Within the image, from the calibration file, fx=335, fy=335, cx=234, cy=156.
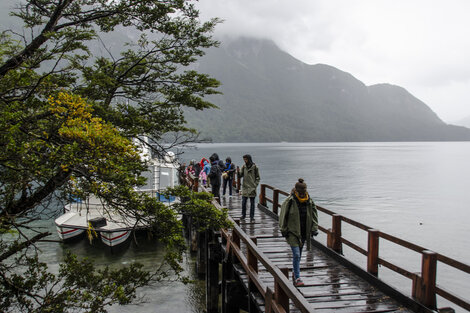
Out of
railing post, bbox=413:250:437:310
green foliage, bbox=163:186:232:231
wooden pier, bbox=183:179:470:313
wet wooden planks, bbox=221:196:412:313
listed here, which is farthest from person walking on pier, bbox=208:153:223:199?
railing post, bbox=413:250:437:310

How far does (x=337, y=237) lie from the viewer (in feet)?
28.2

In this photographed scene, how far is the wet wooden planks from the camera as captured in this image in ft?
20.1

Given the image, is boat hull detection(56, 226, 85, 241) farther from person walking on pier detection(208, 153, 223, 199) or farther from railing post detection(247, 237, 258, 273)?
railing post detection(247, 237, 258, 273)

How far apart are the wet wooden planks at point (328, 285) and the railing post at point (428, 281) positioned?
40 cm

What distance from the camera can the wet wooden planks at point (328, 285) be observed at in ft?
20.1

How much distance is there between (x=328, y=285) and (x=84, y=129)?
5.63 meters

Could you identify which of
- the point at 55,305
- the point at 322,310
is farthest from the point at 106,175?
the point at 322,310

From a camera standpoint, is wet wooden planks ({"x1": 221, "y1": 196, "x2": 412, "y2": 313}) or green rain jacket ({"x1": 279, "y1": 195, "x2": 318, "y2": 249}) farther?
green rain jacket ({"x1": 279, "y1": 195, "x2": 318, "y2": 249})

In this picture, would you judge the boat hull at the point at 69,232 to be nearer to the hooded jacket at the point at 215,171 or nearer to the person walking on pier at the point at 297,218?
the hooded jacket at the point at 215,171

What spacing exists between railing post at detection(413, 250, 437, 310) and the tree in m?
3.73

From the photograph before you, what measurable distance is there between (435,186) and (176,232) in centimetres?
5493

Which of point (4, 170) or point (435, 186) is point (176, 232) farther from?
point (435, 186)

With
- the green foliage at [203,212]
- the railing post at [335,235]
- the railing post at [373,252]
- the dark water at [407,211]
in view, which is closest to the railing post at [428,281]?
the railing post at [373,252]

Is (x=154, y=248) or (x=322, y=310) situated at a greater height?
(x=322, y=310)
